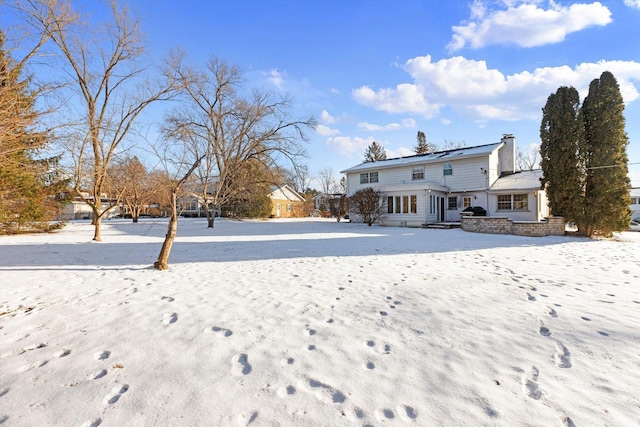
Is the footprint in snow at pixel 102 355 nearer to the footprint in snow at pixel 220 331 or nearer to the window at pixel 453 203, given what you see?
the footprint in snow at pixel 220 331

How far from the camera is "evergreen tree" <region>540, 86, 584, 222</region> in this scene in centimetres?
1402

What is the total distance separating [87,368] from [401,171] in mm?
22374

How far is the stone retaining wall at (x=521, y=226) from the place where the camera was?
14120 millimetres

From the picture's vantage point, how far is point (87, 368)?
2.71 m

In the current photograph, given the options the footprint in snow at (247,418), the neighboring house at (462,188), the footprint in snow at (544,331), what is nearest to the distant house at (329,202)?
the neighboring house at (462,188)

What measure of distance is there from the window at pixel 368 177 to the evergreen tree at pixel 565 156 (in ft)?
37.8

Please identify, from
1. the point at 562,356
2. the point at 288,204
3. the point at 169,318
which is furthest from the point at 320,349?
the point at 288,204

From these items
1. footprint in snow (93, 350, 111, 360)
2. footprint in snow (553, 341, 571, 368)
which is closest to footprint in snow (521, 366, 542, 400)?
footprint in snow (553, 341, 571, 368)

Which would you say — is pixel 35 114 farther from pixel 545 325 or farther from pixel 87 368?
pixel 545 325

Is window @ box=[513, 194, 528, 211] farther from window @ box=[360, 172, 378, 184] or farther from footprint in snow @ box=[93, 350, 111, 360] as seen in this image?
footprint in snow @ box=[93, 350, 111, 360]

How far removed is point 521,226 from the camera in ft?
47.5

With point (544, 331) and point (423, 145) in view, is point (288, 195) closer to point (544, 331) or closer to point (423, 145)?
point (423, 145)

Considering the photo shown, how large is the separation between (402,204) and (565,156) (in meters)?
9.04

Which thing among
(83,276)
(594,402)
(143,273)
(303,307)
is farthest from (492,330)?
(83,276)
